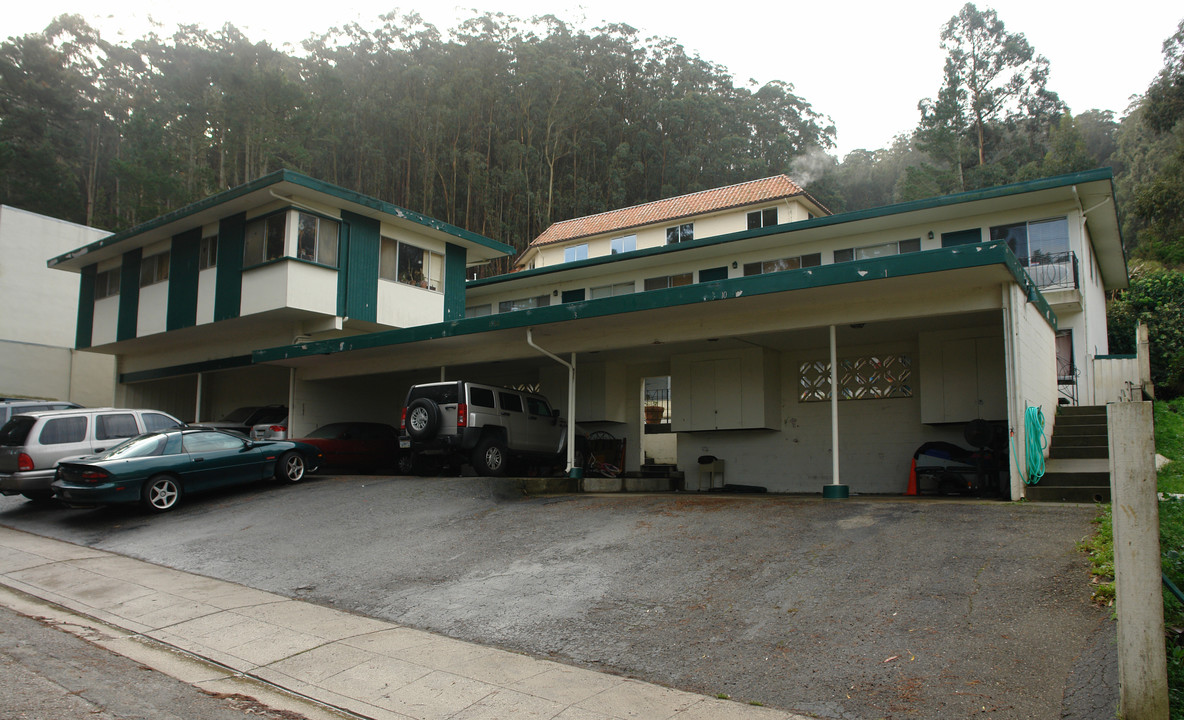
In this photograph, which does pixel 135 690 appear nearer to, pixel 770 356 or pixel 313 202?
pixel 770 356

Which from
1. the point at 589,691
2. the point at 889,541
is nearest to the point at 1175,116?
the point at 889,541

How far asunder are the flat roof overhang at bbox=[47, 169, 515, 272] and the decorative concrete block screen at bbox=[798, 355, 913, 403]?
10.2 m

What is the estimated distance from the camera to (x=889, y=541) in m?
7.59

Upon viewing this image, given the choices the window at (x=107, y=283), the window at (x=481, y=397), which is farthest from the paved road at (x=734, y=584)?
the window at (x=107, y=283)

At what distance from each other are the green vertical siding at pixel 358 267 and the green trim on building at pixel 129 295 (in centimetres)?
812

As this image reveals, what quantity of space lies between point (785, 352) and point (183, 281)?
53.0 ft

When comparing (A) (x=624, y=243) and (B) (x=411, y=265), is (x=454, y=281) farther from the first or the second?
(A) (x=624, y=243)

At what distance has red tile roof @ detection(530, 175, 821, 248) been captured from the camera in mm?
30297

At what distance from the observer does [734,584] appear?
6859 millimetres

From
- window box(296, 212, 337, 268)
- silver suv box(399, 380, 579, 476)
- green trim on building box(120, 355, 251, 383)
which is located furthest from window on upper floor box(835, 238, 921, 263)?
green trim on building box(120, 355, 251, 383)

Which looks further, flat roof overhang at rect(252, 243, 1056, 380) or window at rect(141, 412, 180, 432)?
window at rect(141, 412, 180, 432)

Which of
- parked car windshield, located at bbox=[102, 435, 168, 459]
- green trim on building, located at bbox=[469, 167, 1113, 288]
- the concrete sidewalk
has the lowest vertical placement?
the concrete sidewalk

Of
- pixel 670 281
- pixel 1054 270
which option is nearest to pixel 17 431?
pixel 670 281

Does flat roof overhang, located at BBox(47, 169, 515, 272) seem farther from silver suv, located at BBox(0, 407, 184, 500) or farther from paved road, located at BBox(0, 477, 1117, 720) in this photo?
paved road, located at BBox(0, 477, 1117, 720)
